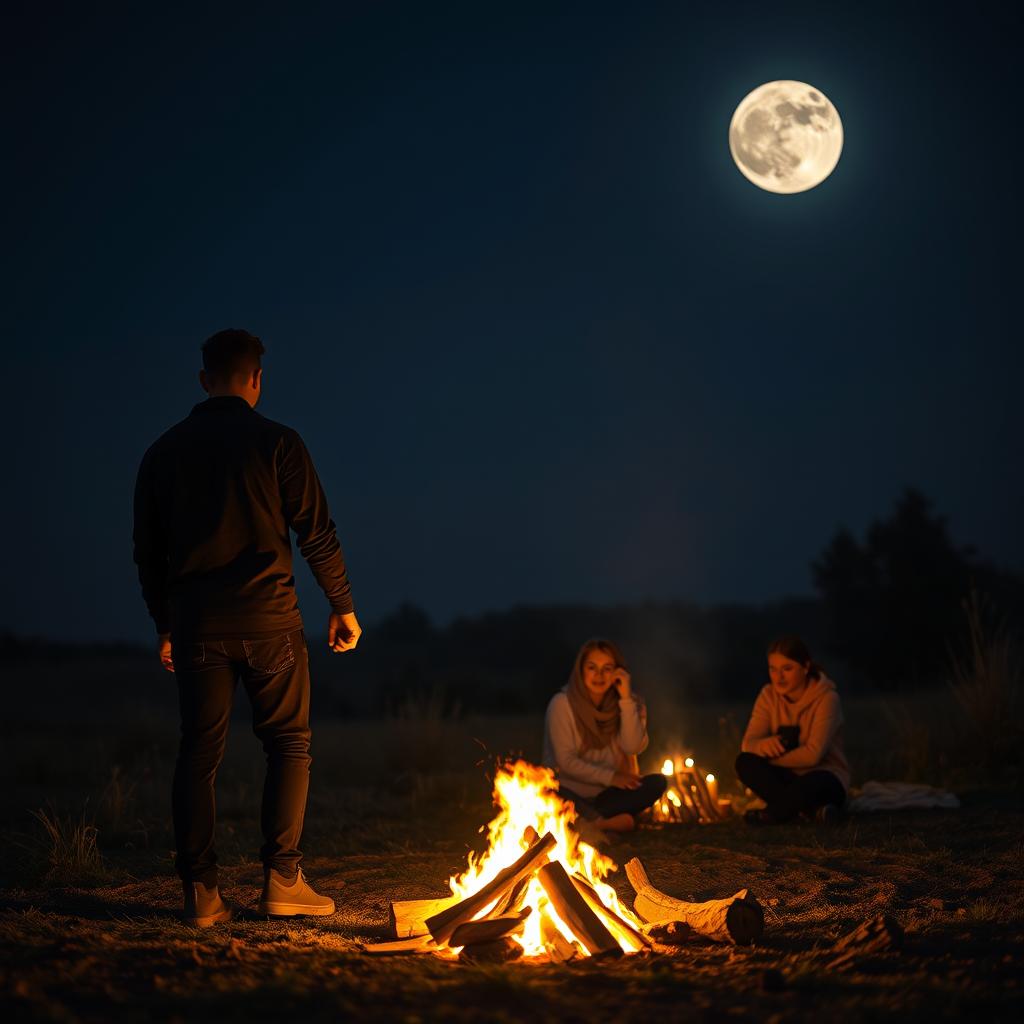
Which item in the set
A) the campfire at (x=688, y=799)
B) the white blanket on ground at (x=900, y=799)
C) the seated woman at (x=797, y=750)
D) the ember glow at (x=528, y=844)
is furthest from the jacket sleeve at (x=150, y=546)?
the white blanket on ground at (x=900, y=799)

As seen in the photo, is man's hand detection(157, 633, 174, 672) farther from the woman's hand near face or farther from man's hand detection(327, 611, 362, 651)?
the woman's hand near face

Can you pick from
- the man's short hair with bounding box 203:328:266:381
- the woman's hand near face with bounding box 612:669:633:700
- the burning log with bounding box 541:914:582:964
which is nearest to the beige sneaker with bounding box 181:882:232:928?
the burning log with bounding box 541:914:582:964

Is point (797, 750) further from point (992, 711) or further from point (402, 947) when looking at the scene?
point (402, 947)

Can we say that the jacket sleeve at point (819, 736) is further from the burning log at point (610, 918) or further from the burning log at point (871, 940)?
the burning log at point (610, 918)

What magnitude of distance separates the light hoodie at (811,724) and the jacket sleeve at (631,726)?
2.75 feet

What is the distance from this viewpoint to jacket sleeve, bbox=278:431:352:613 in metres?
4.18

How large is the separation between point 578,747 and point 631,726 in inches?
14.3

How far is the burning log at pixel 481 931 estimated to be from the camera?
3793mm

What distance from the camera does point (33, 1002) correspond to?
9.86 feet

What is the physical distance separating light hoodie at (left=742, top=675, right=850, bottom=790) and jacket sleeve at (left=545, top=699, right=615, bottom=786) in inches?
44.0

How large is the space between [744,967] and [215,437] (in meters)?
2.62

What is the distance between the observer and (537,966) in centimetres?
366

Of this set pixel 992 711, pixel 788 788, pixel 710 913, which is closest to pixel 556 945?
pixel 710 913

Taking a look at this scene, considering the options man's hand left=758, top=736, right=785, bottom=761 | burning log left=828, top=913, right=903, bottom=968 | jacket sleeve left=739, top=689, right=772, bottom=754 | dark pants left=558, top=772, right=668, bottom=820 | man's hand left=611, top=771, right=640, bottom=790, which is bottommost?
burning log left=828, top=913, right=903, bottom=968
